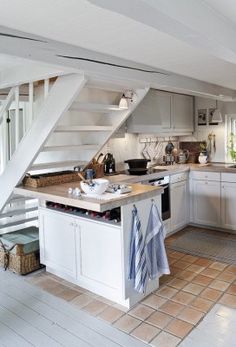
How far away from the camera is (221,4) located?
1676 mm

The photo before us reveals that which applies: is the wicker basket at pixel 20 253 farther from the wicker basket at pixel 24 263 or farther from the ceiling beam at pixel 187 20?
the ceiling beam at pixel 187 20

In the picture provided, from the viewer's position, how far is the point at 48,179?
3375mm

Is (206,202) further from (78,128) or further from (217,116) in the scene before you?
(78,128)

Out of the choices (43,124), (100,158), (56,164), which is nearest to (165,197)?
(100,158)

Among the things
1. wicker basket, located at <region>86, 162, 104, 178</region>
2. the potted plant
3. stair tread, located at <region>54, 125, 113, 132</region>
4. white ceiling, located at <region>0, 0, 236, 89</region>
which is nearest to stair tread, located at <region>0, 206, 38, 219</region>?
wicker basket, located at <region>86, 162, 104, 178</region>

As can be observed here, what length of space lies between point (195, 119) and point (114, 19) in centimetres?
388

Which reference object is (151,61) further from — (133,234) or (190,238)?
(190,238)

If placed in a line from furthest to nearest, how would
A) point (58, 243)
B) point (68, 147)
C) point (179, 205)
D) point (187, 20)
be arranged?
point (179, 205) < point (68, 147) < point (58, 243) < point (187, 20)

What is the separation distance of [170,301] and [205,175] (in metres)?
2.30

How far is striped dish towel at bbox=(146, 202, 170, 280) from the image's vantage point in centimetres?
288

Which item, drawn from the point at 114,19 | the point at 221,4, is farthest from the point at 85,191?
the point at 221,4

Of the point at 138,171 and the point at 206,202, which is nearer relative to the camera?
the point at 138,171

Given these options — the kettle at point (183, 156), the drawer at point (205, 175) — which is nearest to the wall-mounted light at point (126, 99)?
the drawer at point (205, 175)

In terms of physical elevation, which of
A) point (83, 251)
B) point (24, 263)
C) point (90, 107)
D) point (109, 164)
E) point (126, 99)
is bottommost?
point (24, 263)
